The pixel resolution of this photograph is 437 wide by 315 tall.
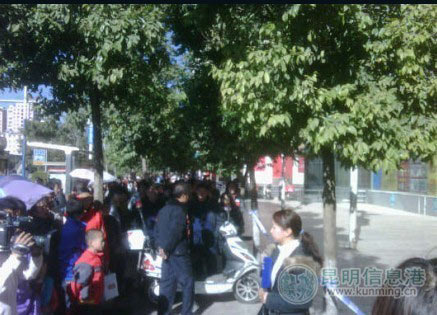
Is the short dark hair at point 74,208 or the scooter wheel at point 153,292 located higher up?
the short dark hair at point 74,208

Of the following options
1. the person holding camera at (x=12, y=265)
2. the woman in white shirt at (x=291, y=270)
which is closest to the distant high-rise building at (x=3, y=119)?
the person holding camera at (x=12, y=265)

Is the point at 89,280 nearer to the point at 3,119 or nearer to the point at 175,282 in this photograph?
the point at 175,282

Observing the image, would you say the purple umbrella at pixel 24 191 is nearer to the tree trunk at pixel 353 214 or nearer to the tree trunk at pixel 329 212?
the tree trunk at pixel 329 212

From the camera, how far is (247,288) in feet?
26.1

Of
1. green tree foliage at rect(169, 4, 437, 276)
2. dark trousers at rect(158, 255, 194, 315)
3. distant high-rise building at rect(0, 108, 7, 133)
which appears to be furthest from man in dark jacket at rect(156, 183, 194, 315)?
distant high-rise building at rect(0, 108, 7, 133)

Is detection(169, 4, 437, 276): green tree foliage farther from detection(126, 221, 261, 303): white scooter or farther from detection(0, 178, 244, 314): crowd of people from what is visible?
detection(126, 221, 261, 303): white scooter

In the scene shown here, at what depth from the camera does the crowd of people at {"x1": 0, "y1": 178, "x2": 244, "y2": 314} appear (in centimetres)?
422

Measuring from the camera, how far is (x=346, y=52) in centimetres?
543

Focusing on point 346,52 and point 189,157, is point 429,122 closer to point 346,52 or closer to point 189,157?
point 346,52

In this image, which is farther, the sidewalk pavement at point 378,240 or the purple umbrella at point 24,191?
the sidewalk pavement at point 378,240

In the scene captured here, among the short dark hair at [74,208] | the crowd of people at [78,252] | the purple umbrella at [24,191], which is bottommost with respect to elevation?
the crowd of people at [78,252]

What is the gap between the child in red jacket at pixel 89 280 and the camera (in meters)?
5.10

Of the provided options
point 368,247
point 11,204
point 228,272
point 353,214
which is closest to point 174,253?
point 228,272

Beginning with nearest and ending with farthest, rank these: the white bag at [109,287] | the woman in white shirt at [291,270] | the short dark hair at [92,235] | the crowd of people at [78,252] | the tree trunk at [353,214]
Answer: the woman in white shirt at [291,270], the crowd of people at [78,252], the short dark hair at [92,235], the white bag at [109,287], the tree trunk at [353,214]
